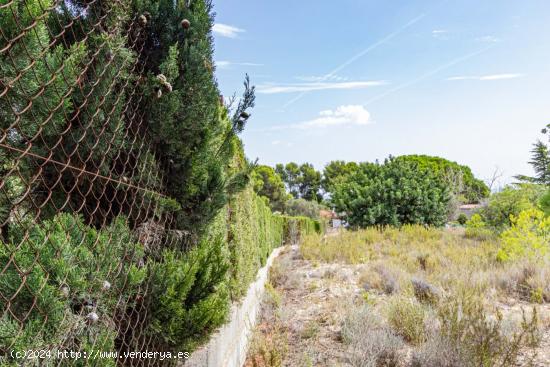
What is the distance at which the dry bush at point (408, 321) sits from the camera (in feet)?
11.4

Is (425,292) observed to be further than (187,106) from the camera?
Yes

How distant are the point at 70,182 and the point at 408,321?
339cm

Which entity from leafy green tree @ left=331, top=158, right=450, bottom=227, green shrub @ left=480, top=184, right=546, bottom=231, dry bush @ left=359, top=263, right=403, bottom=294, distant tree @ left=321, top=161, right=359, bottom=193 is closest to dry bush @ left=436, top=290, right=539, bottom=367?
dry bush @ left=359, top=263, right=403, bottom=294

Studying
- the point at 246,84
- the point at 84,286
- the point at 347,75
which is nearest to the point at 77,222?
the point at 84,286

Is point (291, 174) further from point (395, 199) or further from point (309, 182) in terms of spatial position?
point (395, 199)

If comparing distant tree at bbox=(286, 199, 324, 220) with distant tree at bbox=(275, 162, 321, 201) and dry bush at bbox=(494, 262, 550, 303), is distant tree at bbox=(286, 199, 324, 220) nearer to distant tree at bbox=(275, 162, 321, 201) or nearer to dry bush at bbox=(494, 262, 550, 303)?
distant tree at bbox=(275, 162, 321, 201)

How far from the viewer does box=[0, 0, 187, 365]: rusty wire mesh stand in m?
1.18

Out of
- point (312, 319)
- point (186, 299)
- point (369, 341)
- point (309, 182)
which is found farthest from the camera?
point (309, 182)

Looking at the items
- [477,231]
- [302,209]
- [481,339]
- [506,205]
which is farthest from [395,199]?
[302,209]

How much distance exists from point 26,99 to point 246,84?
137 cm

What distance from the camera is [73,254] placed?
1369 millimetres

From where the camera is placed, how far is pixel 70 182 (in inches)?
71.3

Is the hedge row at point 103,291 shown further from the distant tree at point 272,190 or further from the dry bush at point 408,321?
the distant tree at point 272,190

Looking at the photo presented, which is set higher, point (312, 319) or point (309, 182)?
point (309, 182)
